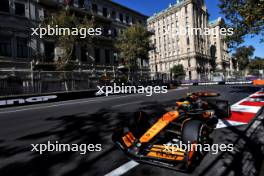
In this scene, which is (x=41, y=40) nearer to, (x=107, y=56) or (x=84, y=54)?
(x=84, y=54)

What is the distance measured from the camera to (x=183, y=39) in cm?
5753

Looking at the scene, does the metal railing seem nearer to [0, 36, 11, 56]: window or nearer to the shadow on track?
the shadow on track

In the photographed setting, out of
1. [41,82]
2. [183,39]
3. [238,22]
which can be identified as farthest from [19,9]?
[183,39]

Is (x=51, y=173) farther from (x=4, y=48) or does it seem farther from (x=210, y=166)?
(x=4, y=48)

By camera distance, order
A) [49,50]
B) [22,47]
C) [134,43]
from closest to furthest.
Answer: [22,47]
[49,50]
[134,43]

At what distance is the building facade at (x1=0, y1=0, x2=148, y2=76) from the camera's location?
19234 mm

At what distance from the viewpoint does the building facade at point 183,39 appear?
56.0m

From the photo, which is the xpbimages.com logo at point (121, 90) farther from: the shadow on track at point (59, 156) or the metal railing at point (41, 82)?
the shadow on track at point (59, 156)

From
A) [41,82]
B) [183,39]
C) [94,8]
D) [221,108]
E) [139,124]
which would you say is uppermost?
[183,39]

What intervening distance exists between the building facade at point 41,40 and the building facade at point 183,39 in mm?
30409

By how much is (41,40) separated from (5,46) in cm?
381

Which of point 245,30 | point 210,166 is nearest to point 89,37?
point 245,30

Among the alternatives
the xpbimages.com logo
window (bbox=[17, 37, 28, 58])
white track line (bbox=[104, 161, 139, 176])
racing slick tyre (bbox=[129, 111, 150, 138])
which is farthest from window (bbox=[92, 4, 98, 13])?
white track line (bbox=[104, 161, 139, 176])

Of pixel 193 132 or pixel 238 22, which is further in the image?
pixel 238 22
